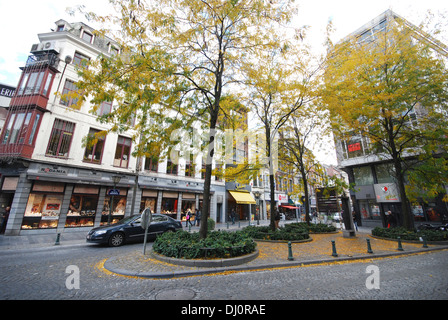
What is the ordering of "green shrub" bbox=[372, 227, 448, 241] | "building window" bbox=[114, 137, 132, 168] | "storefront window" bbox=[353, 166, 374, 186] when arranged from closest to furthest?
"green shrub" bbox=[372, 227, 448, 241] → "building window" bbox=[114, 137, 132, 168] → "storefront window" bbox=[353, 166, 374, 186]

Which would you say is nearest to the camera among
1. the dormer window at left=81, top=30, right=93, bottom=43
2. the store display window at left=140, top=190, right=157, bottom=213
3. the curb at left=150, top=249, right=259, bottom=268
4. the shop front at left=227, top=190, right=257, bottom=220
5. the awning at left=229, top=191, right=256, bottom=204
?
the curb at left=150, top=249, right=259, bottom=268

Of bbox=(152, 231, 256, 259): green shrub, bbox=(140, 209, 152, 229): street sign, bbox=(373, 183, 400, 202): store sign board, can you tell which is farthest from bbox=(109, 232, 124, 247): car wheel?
bbox=(373, 183, 400, 202): store sign board

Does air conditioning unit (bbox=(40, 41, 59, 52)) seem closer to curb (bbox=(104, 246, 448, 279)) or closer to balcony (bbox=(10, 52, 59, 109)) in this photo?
balcony (bbox=(10, 52, 59, 109))

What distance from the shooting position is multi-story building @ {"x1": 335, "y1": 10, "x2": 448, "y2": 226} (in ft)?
65.4

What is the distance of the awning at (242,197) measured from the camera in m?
27.6

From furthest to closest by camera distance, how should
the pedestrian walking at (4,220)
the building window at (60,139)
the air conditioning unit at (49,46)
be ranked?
the air conditioning unit at (49,46), the building window at (60,139), the pedestrian walking at (4,220)

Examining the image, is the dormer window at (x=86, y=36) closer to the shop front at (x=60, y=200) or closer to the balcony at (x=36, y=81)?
the balcony at (x=36, y=81)

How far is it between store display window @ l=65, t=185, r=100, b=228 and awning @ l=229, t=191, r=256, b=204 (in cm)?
1689

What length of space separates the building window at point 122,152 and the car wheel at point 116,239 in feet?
32.4

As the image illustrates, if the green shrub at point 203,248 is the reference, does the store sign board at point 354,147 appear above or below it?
above

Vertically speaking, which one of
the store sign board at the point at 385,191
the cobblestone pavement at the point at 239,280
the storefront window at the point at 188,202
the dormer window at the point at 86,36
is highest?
the dormer window at the point at 86,36

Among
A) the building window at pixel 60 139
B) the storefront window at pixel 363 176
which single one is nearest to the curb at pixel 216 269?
the building window at pixel 60 139

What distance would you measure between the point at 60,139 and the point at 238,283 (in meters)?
17.8
